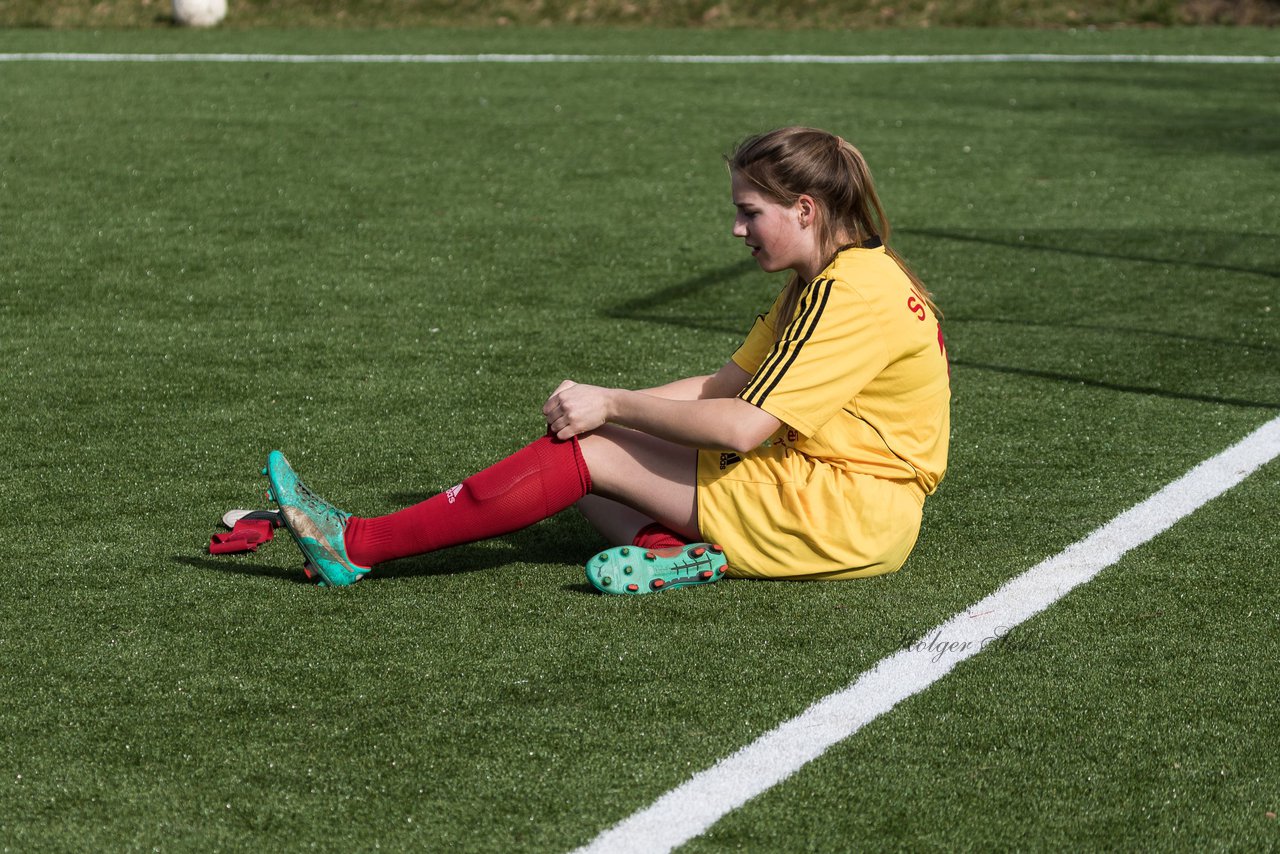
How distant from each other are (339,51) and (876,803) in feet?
45.1

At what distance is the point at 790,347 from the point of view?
385cm

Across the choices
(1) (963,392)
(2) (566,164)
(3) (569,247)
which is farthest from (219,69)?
(1) (963,392)

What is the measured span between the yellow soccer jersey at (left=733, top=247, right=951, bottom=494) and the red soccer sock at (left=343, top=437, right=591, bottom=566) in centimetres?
49

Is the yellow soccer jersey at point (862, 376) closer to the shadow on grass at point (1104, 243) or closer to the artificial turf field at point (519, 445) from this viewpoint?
the artificial turf field at point (519, 445)

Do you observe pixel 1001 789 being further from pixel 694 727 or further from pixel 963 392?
pixel 963 392

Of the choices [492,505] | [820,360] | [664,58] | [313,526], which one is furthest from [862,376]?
[664,58]

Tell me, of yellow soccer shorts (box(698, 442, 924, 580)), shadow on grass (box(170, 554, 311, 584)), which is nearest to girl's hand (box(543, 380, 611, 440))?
yellow soccer shorts (box(698, 442, 924, 580))

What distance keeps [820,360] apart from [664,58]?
1218 centimetres

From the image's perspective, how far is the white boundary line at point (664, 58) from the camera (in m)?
14.8

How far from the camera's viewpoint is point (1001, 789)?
10.2ft

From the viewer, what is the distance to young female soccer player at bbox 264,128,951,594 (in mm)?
3846

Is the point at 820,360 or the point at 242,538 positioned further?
the point at 242,538

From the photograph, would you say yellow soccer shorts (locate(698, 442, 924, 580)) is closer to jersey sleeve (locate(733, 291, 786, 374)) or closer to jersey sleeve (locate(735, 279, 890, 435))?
jersey sleeve (locate(735, 279, 890, 435))

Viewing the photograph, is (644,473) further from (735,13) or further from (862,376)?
(735,13)
